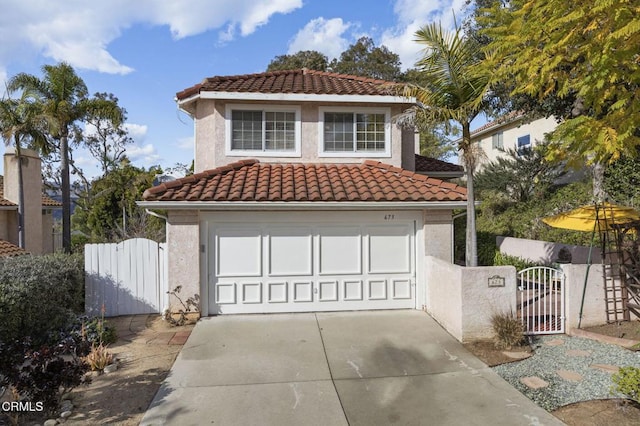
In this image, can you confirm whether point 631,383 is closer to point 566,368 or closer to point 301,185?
point 566,368

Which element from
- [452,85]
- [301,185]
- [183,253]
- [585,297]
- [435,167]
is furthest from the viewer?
[435,167]

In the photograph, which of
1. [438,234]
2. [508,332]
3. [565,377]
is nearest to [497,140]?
[438,234]

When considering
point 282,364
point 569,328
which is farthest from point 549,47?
point 282,364

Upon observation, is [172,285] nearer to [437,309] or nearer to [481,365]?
[437,309]

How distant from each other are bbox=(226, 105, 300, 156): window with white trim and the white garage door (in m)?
3.08

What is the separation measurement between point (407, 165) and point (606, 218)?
5709 millimetres

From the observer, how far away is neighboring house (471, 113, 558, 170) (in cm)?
2267

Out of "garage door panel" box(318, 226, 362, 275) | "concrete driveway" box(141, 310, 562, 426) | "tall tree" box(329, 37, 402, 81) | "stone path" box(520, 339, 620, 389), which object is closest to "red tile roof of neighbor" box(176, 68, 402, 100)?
"garage door panel" box(318, 226, 362, 275)

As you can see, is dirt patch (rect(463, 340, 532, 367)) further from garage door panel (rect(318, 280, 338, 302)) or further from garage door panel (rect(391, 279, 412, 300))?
garage door panel (rect(318, 280, 338, 302))

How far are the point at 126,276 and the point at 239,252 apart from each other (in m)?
2.93

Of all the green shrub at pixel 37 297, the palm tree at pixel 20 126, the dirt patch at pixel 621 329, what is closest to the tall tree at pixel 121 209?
the palm tree at pixel 20 126

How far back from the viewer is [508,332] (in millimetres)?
6840

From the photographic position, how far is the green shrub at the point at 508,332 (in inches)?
268

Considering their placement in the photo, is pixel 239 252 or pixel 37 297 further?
pixel 239 252
